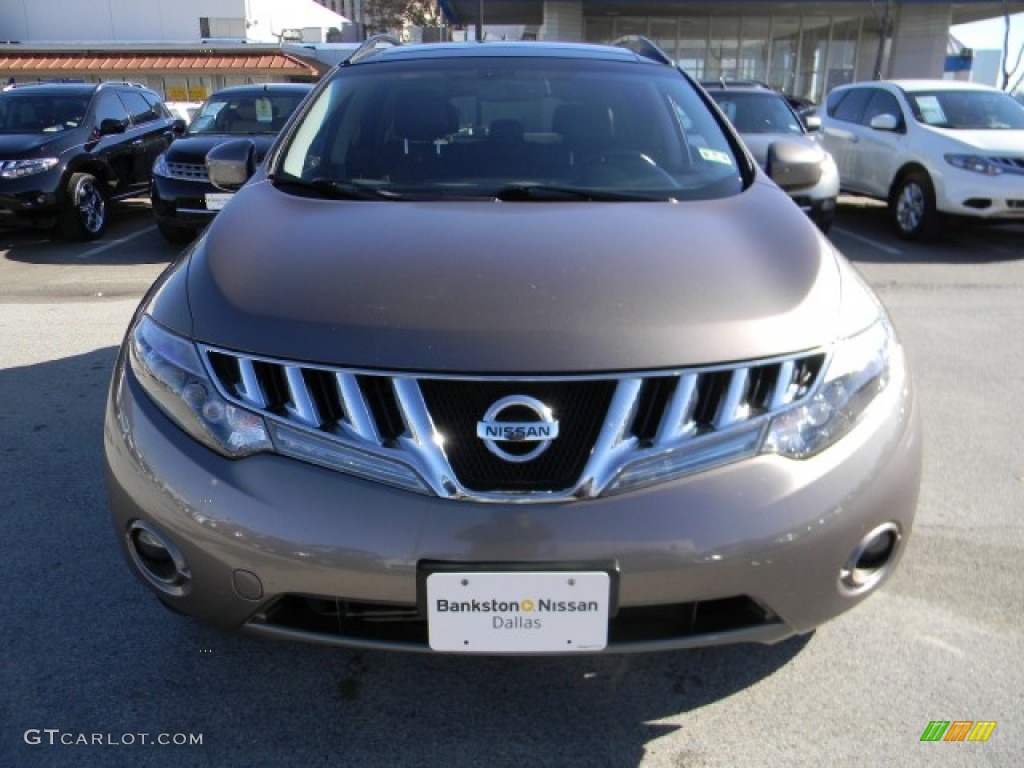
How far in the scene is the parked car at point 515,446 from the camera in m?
1.74

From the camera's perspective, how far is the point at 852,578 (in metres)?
1.92

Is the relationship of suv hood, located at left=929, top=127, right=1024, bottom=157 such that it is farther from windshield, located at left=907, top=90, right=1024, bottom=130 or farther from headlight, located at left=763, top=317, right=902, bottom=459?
headlight, located at left=763, top=317, right=902, bottom=459

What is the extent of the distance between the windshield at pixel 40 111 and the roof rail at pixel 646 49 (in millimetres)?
7299

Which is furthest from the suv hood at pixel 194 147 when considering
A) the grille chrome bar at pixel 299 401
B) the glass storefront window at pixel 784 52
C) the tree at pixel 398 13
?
the tree at pixel 398 13

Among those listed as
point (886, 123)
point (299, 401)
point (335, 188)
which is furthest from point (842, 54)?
point (299, 401)

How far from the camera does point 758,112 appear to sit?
9.81 meters

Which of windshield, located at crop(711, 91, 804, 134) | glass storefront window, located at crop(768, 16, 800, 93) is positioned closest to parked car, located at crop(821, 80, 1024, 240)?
windshield, located at crop(711, 91, 804, 134)

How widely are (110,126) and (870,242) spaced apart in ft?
27.4

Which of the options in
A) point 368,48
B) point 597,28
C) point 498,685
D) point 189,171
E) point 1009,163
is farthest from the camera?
point 597,28

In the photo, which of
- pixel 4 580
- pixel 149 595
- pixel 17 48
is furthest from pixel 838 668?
pixel 17 48

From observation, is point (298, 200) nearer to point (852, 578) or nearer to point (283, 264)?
point (283, 264)

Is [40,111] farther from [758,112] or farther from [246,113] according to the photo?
[758,112]

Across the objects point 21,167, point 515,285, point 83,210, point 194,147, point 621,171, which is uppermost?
point 621,171

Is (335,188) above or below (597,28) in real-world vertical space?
below
